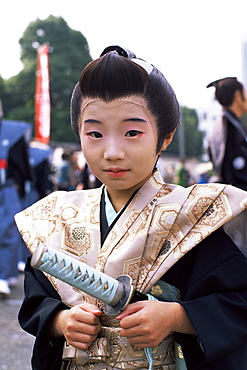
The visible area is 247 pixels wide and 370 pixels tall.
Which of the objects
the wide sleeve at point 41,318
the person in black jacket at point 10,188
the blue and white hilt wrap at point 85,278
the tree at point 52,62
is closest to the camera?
the blue and white hilt wrap at point 85,278

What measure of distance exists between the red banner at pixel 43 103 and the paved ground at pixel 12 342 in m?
8.87

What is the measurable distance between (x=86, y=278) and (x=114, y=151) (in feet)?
1.22

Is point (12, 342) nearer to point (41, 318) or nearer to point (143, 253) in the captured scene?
point (41, 318)

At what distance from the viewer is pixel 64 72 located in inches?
1229

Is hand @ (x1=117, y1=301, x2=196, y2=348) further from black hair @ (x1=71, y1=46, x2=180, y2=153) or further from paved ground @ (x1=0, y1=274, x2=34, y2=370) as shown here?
paved ground @ (x1=0, y1=274, x2=34, y2=370)

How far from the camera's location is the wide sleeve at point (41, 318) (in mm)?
1544

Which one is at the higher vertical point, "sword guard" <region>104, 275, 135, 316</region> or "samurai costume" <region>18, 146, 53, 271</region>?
"sword guard" <region>104, 275, 135, 316</region>

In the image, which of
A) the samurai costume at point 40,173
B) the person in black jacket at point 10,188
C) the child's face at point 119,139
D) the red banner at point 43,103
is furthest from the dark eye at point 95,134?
the red banner at point 43,103

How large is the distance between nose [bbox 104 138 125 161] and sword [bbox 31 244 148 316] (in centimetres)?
31

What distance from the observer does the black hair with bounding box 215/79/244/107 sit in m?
3.91

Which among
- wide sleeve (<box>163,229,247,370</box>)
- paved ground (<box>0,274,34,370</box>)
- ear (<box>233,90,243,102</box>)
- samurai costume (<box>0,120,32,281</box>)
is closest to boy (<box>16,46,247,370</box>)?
wide sleeve (<box>163,229,247,370</box>)

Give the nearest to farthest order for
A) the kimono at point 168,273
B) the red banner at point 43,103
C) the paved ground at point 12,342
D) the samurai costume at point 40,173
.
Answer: the kimono at point 168,273 < the paved ground at point 12,342 < the samurai costume at point 40,173 < the red banner at point 43,103

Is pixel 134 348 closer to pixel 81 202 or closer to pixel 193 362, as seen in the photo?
pixel 193 362

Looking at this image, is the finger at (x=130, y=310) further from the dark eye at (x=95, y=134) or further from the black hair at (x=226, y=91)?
the black hair at (x=226, y=91)
